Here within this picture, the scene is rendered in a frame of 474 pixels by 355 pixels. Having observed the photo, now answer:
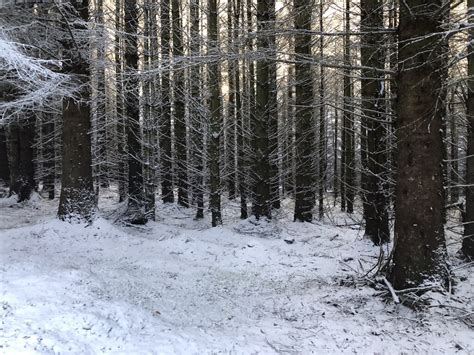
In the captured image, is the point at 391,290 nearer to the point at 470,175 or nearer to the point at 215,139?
the point at 470,175

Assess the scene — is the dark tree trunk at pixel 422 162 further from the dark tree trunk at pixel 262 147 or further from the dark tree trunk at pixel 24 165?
the dark tree trunk at pixel 24 165

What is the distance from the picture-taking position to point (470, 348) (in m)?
4.88

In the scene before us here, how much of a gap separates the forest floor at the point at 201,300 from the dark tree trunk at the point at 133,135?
8.60 feet

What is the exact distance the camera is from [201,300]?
677 cm

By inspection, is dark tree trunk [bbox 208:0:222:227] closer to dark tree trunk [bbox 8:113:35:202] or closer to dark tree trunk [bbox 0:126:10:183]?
dark tree trunk [bbox 8:113:35:202]

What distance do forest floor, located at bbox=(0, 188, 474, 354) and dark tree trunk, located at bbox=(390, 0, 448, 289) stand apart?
0.49 meters

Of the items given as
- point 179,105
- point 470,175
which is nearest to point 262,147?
point 179,105

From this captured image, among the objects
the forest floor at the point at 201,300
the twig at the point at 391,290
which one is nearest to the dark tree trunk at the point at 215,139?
the forest floor at the point at 201,300

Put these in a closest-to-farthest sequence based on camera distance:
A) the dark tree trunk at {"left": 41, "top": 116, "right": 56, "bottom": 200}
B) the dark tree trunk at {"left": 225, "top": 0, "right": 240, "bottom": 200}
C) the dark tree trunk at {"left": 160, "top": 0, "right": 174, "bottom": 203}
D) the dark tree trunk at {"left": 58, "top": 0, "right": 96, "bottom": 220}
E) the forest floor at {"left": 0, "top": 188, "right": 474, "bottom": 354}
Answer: the forest floor at {"left": 0, "top": 188, "right": 474, "bottom": 354} → the dark tree trunk at {"left": 58, "top": 0, "right": 96, "bottom": 220} → the dark tree trunk at {"left": 160, "top": 0, "right": 174, "bottom": 203} → the dark tree trunk at {"left": 225, "top": 0, "right": 240, "bottom": 200} → the dark tree trunk at {"left": 41, "top": 116, "right": 56, "bottom": 200}

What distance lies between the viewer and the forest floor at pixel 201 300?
4.88m

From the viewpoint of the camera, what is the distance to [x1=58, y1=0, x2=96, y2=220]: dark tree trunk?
36.1 feet

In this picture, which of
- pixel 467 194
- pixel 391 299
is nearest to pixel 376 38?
pixel 467 194

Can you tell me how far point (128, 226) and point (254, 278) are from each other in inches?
251

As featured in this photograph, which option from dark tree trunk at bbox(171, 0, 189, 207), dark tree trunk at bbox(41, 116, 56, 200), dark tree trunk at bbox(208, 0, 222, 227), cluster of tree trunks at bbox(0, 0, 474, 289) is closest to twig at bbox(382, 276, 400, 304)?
cluster of tree trunks at bbox(0, 0, 474, 289)
